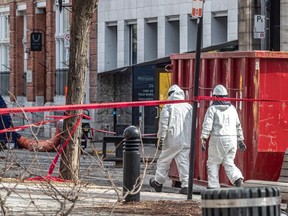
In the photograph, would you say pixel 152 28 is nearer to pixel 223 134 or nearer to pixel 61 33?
pixel 61 33

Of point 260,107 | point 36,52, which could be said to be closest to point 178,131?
point 260,107

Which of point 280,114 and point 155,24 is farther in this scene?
point 155,24

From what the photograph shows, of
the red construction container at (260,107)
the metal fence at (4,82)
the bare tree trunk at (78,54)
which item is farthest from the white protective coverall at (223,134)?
the metal fence at (4,82)

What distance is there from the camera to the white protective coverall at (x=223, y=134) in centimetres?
1841

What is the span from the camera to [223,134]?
18.5 metres

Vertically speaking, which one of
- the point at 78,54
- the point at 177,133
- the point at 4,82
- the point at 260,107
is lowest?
the point at 177,133

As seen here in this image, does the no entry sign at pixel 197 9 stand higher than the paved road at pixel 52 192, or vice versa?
the no entry sign at pixel 197 9

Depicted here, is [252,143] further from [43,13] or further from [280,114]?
[43,13]

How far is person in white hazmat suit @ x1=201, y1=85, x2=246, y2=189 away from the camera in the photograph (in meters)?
18.4

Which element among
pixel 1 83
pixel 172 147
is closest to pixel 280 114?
pixel 172 147

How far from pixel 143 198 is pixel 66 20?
1145 inches

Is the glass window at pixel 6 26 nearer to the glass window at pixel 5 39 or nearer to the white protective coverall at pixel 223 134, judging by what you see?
the glass window at pixel 5 39

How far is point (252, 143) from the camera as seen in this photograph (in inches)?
745

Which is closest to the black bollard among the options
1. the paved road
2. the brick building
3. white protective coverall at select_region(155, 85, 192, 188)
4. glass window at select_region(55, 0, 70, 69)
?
the paved road
